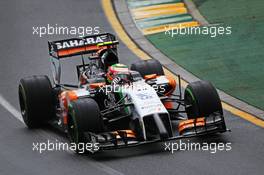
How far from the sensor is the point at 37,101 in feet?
55.7

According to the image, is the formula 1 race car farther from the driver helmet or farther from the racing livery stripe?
the racing livery stripe

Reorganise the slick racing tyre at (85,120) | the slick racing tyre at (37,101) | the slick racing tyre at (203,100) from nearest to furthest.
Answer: the slick racing tyre at (85,120) < the slick racing tyre at (203,100) < the slick racing tyre at (37,101)

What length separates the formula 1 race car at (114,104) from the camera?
49.2 ft

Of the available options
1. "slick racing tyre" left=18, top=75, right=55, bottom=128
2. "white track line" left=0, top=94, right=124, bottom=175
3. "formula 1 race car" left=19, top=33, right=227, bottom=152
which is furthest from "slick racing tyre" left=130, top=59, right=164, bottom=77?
"white track line" left=0, top=94, right=124, bottom=175

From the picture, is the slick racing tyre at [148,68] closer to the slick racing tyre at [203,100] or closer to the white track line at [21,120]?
the slick racing tyre at [203,100]

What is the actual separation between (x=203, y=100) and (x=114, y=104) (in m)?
1.59

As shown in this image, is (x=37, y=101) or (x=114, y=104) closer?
(x=114, y=104)

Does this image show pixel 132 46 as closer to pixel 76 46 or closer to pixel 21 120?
pixel 76 46

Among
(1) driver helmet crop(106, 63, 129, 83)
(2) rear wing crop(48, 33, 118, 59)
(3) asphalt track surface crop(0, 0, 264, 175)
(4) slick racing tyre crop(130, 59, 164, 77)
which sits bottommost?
(3) asphalt track surface crop(0, 0, 264, 175)

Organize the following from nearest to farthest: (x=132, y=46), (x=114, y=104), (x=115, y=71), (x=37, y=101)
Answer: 1. (x=114, y=104)
2. (x=115, y=71)
3. (x=37, y=101)
4. (x=132, y=46)

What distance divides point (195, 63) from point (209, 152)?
619 cm

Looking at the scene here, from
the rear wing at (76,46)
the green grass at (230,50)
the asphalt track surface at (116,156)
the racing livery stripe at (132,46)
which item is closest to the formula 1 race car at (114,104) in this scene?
the rear wing at (76,46)

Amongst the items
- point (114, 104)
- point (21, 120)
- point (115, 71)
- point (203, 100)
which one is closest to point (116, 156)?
point (114, 104)

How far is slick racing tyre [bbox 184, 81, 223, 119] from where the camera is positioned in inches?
616
